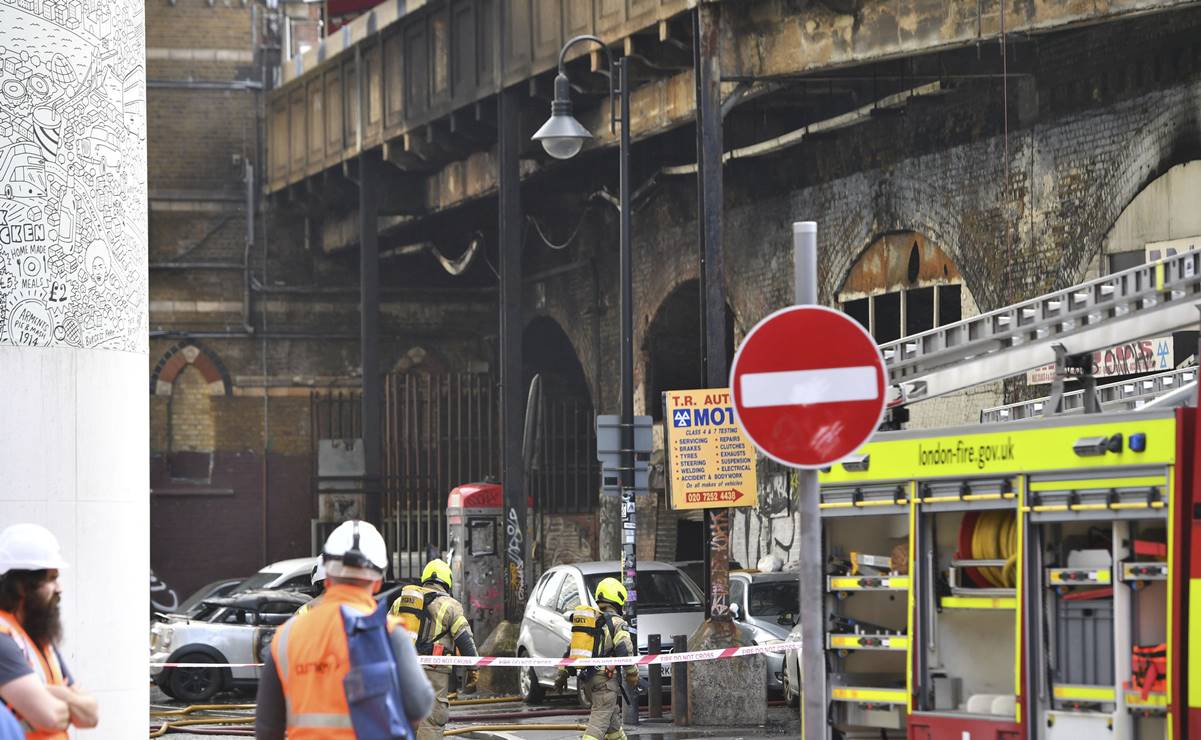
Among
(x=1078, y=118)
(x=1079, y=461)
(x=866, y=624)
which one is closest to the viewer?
(x=1079, y=461)

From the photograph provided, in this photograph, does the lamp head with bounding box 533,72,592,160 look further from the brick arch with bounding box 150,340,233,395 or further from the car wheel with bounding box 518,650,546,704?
the brick arch with bounding box 150,340,233,395

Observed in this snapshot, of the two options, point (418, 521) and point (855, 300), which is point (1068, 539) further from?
point (418, 521)

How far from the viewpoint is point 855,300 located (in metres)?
27.6

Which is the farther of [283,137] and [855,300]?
[283,137]

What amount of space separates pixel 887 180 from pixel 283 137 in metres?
16.0

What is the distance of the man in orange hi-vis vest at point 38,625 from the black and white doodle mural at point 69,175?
25.0 feet

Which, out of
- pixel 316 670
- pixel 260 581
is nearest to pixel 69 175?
pixel 316 670

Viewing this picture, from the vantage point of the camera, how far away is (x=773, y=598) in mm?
22578

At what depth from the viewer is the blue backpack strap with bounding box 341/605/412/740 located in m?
6.00

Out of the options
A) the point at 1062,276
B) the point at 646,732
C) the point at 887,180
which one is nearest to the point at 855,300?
the point at 887,180

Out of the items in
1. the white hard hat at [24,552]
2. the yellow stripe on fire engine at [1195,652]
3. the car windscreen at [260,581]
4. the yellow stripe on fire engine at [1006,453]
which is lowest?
the car windscreen at [260,581]

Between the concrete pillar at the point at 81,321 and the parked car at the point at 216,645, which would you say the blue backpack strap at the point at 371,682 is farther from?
the parked car at the point at 216,645

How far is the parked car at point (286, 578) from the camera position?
29.0 m

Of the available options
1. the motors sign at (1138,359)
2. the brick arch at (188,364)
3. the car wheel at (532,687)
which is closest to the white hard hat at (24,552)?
the motors sign at (1138,359)
